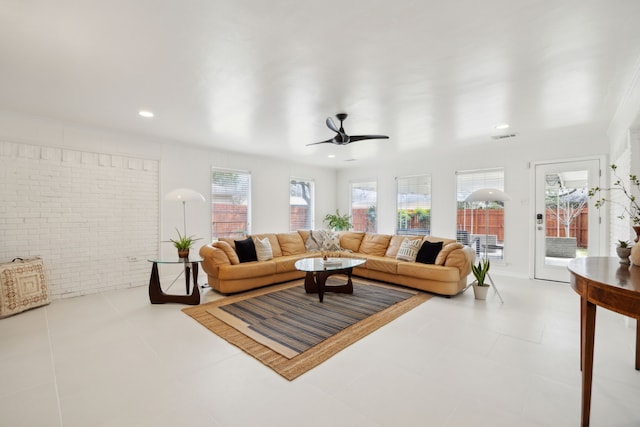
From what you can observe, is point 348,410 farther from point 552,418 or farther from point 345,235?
point 345,235

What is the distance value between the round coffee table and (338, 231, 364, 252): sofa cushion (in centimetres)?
145

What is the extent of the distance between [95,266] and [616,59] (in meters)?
6.29

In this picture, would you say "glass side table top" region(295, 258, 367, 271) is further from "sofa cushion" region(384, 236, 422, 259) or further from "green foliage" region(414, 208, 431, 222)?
"green foliage" region(414, 208, 431, 222)

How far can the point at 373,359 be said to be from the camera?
2.36 metres

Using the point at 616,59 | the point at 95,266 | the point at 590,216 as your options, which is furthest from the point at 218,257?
the point at 590,216

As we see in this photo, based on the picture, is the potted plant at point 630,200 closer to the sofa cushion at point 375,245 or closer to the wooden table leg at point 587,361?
the wooden table leg at point 587,361

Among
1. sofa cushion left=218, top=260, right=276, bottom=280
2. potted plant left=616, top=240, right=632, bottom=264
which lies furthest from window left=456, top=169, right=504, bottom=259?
sofa cushion left=218, top=260, right=276, bottom=280

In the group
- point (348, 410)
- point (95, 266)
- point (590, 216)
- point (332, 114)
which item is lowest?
point (348, 410)

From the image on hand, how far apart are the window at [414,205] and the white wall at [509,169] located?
0.47ft

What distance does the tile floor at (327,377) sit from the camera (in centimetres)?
171

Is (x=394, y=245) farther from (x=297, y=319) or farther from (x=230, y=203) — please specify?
(x=230, y=203)

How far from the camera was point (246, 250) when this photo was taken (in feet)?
15.3

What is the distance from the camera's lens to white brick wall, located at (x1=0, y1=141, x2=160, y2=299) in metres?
3.64

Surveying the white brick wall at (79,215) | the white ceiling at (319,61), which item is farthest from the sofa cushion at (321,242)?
the white brick wall at (79,215)
